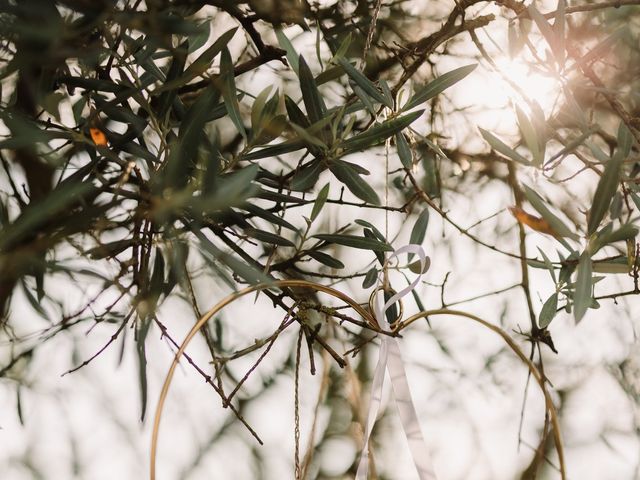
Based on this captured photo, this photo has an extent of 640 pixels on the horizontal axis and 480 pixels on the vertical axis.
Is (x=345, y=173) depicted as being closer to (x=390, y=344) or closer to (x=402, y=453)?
(x=390, y=344)

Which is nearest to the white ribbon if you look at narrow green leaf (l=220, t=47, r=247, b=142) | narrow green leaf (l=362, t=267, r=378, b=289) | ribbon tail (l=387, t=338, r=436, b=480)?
ribbon tail (l=387, t=338, r=436, b=480)

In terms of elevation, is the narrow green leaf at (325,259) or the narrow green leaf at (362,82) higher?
the narrow green leaf at (362,82)

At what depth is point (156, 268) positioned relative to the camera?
0.55 metres

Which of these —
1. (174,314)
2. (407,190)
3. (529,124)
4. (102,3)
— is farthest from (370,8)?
(102,3)

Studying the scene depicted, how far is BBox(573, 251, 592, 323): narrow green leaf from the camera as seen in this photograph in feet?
1.74

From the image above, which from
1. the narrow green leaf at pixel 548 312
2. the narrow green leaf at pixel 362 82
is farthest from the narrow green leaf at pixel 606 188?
the narrow green leaf at pixel 362 82

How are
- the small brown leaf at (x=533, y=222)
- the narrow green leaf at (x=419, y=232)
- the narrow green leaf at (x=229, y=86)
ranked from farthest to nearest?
the narrow green leaf at (x=419, y=232), the small brown leaf at (x=533, y=222), the narrow green leaf at (x=229, y=86)

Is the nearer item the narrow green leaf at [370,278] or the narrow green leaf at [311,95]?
the narrow green leaf at [311,95]

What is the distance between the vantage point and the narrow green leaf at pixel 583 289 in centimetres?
53

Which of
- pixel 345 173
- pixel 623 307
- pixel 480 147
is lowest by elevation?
pixel 345 173

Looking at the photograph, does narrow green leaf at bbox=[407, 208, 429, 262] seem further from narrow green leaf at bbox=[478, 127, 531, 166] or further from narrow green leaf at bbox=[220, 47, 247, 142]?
narrow green leaf at bbox=[220, 47, 247, 142]

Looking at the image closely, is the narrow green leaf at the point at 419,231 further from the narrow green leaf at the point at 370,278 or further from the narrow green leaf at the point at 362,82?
the narrow green leaf at the point at 362,82

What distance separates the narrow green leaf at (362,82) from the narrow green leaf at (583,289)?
25cm

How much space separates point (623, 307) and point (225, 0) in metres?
1.02
